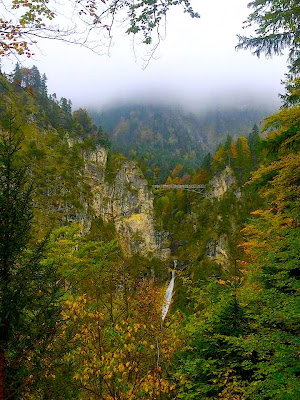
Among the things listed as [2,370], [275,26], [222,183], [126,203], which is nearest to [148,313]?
[2,370]

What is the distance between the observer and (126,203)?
5666cm

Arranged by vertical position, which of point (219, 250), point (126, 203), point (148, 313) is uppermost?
point (148, 313)

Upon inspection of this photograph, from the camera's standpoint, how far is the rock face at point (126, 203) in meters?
52.5

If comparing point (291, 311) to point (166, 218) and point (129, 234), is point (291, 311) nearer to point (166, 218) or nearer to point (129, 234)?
point (129, 234)

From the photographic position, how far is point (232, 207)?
54.2 metres

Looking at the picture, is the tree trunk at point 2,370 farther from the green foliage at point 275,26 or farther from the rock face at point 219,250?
the rock face at point 219,250

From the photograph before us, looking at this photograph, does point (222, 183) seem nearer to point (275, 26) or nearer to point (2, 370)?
point (275, 26)

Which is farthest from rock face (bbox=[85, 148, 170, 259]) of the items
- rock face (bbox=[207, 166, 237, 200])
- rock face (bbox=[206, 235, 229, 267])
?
rock face (bbox=[207, 166, 237, 200])

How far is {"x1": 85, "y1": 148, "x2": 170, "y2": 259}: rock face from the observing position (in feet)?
172

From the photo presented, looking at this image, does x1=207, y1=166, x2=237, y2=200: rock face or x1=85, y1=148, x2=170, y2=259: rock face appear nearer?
x1=85, y1=148, x2=170, y2=259: rock face

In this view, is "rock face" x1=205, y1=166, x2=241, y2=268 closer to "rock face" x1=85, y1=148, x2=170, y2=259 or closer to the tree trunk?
"rock face" x1=85, y1=148, x2=170, y2=259

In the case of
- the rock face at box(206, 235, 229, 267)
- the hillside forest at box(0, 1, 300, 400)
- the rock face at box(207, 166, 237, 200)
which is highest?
the hillside forest at box(0, 1, 300, 400)

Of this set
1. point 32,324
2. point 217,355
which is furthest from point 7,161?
point 217,355

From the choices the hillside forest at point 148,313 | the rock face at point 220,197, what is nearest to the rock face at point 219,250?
the rock face at point 220,197
